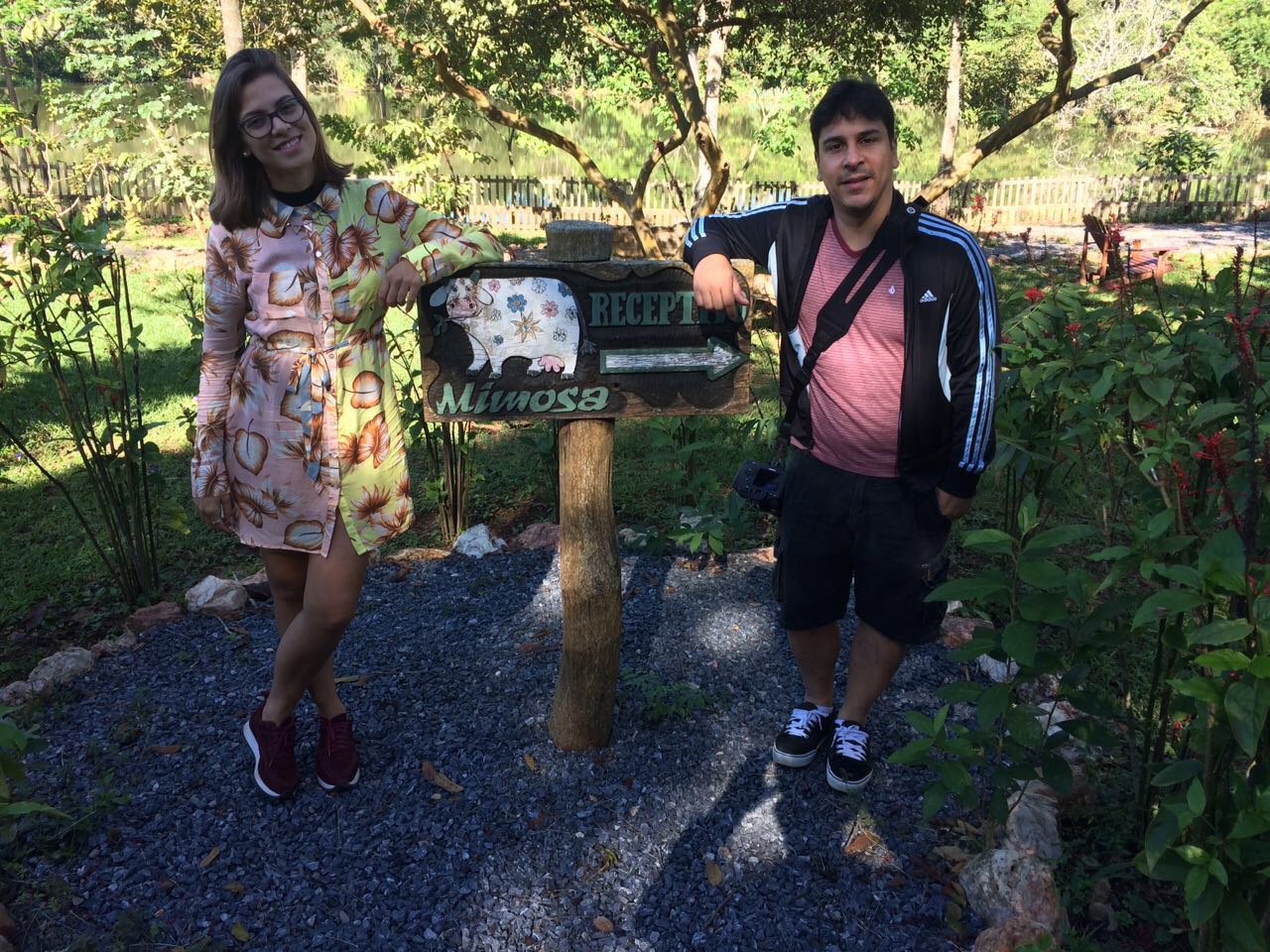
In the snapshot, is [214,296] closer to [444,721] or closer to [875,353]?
[444,721]

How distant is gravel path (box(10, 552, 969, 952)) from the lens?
2.18 metres

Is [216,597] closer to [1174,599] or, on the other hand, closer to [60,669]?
[60,669]

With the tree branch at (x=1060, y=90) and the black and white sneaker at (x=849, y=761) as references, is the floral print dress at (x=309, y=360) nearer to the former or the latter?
the black and white sneaker at (x=849, y=761)

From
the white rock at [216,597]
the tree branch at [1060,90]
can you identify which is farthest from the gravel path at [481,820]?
the tree branch at [1060,90]

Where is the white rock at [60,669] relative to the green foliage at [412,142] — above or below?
below

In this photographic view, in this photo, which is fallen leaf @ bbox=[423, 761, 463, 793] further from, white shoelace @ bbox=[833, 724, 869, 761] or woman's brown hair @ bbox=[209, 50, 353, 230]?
woman's brown hair @ bbox=[209, 50, 353, 230]

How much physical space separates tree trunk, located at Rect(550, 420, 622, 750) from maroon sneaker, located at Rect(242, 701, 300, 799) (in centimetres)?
75

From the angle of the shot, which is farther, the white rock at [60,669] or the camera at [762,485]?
the white rock at [60,669]

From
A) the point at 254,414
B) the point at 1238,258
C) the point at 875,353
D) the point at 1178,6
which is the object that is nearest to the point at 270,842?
the point at 254,414

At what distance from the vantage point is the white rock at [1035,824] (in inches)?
90.3

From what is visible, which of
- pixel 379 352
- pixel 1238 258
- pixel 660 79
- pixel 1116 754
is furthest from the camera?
pixel 660 79

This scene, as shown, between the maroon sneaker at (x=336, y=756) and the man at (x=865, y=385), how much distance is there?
1.15 metres

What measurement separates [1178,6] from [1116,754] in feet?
103

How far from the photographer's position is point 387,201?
2291 millimetres
